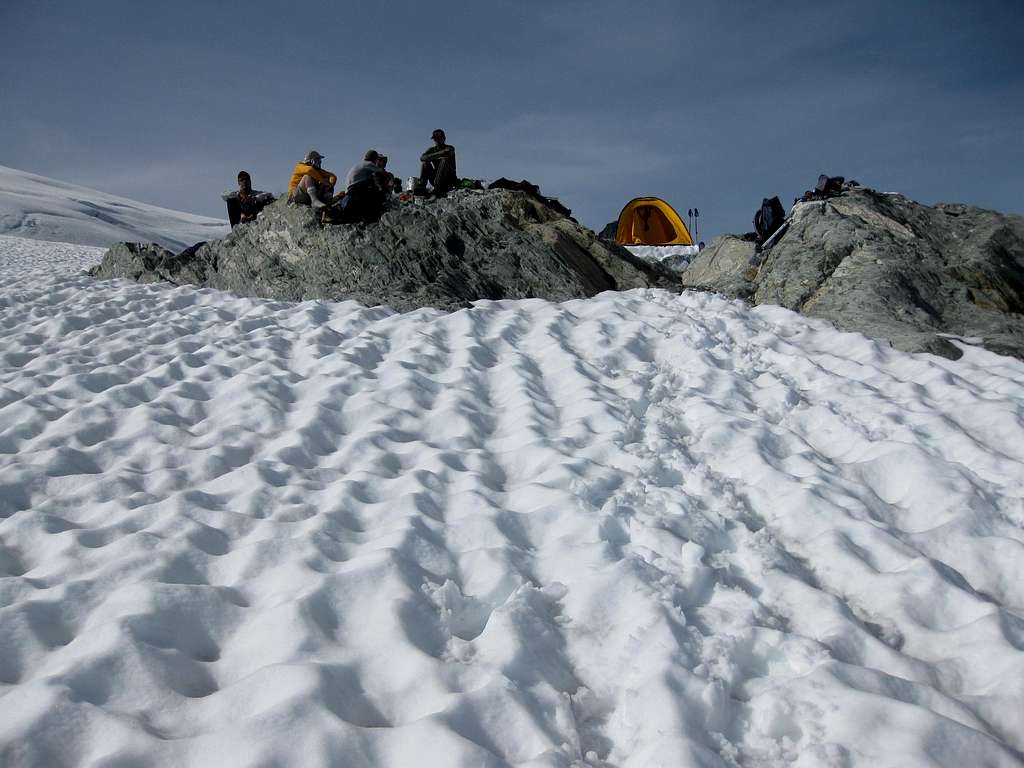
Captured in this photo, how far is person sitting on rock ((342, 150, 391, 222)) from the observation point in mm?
10086

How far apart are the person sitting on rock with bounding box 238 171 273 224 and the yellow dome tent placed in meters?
17.1

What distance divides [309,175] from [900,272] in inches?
323

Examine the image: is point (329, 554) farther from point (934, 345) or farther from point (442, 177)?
point (442, 177)

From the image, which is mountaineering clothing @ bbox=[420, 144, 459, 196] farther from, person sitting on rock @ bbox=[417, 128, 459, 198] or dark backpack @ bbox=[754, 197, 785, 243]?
dark backpack @ bbox=[754, 197, 785, 243]

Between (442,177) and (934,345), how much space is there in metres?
8.83

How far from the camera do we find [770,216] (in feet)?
37.1

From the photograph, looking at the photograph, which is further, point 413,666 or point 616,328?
point 616,328

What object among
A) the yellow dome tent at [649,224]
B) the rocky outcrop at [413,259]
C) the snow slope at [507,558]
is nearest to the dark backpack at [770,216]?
the rocky outcrop at [413,259]

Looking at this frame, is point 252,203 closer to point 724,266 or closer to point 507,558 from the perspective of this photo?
point 724,266

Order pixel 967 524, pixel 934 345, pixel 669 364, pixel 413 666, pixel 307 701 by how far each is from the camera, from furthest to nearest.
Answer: pixel 934 345 < pixel 669 364 < pixel 967 524 < pixel 413 666 < pixel 307 701

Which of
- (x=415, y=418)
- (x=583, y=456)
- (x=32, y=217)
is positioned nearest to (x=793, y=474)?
(x=583, y=456)

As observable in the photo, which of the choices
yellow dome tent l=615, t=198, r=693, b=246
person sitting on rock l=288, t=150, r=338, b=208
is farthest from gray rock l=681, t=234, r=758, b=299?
yellow dome tent l=615, t=198, r=693, b=246

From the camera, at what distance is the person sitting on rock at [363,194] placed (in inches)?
397

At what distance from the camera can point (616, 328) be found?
7.31 m
